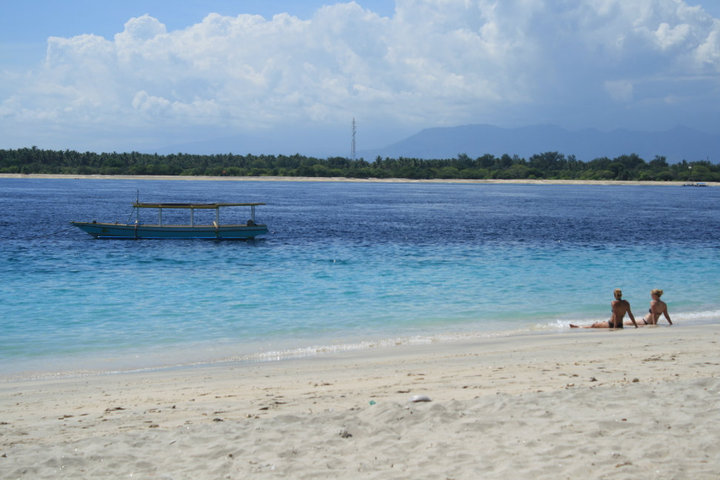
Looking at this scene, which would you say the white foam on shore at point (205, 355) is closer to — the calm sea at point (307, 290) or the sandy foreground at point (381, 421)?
the calm sea at point (307, 290)

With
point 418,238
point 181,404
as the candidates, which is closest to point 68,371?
point 181,404

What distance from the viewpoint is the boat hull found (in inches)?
1638

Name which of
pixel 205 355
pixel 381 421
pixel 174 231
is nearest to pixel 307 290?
pixel 205 355

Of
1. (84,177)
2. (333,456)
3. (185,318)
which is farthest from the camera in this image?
(84,177)

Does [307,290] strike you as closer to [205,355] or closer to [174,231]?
[205,355]

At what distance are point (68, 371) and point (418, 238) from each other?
3233 centimetres

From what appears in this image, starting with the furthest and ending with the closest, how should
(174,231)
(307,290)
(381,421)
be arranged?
1. (174,231)
2. (307,290)
3. (381,421)

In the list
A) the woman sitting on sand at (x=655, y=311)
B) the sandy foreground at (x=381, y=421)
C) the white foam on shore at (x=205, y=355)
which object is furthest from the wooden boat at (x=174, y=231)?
the sandy foreground at (x=381, y=421)

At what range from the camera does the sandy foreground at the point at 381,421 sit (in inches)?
261

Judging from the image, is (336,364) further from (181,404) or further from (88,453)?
(88,453)

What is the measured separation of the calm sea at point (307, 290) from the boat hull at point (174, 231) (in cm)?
77

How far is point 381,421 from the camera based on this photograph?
25.8 ft

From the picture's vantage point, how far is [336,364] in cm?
1242

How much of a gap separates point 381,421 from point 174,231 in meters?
36.3
